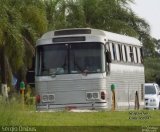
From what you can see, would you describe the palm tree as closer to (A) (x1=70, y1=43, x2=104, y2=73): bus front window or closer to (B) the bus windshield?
(B) the bus windshield

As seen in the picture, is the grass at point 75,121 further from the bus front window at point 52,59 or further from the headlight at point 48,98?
the headlight at point 48,98

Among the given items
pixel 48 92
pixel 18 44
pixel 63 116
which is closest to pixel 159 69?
pixel 18 44

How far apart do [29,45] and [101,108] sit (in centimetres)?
1277

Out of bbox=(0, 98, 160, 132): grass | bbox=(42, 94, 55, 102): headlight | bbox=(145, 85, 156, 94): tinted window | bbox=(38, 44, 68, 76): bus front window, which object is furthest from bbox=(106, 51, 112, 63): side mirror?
bbox=(145, 85, 156, 94): tinted window

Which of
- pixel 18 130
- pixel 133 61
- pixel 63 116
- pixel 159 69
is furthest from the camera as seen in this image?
pixel 159 69

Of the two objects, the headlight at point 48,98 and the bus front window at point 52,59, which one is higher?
the bus front window at point 52,59

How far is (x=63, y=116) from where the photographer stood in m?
19.8

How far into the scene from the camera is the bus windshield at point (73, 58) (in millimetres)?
26719

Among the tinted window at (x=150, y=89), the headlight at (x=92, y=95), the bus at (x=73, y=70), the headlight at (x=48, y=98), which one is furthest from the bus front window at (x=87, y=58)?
the tinted window at (x=150, y=89)

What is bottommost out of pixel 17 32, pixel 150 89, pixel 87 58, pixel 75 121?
pixel 75 121

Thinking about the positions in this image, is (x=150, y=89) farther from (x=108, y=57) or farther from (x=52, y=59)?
(x=52, y=59)

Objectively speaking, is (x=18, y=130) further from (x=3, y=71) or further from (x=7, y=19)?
(x=3, y=71)

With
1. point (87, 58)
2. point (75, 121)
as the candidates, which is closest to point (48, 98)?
point (87, 58)

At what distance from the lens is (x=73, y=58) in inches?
1053
